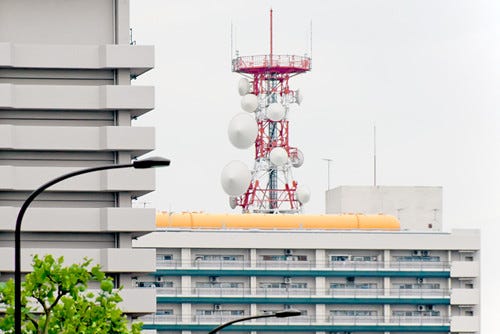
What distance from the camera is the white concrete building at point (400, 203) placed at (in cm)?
19475

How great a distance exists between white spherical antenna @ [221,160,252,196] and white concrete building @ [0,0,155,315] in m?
38.0

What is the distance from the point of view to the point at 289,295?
18875 cm

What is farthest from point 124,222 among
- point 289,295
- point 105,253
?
point 289,295

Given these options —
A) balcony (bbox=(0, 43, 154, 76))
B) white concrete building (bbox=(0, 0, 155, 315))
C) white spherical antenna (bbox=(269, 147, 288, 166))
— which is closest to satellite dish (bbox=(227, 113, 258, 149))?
white spherical antenna (bbox=(269, 147, 288, 166))

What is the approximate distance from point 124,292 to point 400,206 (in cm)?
6867

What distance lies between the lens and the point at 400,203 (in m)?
196

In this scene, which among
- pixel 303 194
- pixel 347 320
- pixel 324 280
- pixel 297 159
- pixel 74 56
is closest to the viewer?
pixel 74 56

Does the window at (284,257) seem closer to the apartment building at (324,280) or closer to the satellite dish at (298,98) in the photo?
the apartment building at (324,280)

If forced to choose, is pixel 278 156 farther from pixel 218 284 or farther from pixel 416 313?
pixel 416 313

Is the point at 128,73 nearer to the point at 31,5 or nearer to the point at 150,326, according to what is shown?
the point at 31,5

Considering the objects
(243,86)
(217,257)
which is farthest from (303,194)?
(243,86)

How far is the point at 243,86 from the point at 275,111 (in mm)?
5153

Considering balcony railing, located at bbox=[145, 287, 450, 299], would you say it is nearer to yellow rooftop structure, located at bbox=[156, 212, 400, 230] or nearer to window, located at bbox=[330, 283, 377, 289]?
window, located at bbox=[330, 283, 377, 289]

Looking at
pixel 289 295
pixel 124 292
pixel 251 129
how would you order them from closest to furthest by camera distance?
pixel 124 292, pixel 251 129, pixel 289 295
